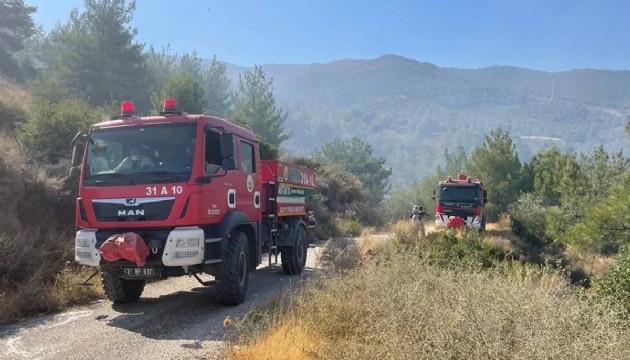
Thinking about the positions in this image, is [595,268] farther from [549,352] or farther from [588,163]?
[588,163]

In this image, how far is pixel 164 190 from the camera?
683 cm

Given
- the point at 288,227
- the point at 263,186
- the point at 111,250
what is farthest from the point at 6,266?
the point at 288,227

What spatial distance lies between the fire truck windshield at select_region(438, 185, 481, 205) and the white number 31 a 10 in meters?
16.2

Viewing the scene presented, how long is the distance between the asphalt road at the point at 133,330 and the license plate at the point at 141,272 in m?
0.66

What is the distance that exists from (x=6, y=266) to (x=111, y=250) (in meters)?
2.68

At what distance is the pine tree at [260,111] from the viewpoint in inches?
1797

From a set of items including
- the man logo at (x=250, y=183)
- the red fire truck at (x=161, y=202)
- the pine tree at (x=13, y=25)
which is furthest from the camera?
the pine tree at (x=13, y=25)

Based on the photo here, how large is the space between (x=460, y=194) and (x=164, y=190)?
16.5 meters

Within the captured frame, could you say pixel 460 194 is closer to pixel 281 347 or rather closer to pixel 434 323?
pixel 281 347

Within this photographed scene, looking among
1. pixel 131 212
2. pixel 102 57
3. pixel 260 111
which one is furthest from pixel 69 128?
Answer: pixel 260 111

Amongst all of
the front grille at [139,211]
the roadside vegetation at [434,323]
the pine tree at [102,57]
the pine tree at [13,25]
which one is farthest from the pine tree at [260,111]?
the roadside vegetation at [434,323]

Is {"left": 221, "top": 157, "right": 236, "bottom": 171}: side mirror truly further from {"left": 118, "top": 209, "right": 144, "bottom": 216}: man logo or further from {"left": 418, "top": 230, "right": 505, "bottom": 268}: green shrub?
{"left": 418, "top": 230, "right": 505, "bottom": 268}: green shrub

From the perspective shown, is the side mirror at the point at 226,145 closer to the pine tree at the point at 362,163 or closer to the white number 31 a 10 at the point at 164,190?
the white number 31 a 10 at the point at 164,190

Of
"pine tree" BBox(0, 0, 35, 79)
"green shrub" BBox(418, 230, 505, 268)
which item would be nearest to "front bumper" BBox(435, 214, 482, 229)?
"green shrub" BBox(418, 230, 505, 268)
